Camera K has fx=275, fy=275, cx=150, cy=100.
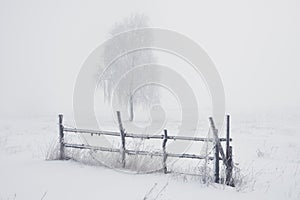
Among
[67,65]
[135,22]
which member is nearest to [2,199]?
[135,22]

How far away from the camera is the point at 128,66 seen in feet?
82.9

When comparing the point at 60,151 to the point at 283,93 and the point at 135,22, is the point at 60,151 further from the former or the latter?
the point at 283,93

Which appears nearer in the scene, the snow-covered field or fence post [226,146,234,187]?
the snow-covered field

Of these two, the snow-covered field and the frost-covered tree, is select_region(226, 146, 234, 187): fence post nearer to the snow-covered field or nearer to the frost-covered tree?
the snow-covered field

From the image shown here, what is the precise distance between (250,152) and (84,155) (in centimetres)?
730

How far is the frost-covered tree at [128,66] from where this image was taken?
25109mm

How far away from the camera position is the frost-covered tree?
25109mm

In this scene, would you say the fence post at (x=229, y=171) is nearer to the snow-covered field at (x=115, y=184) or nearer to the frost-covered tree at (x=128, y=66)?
the snow-covered field at (x=115, y=184)

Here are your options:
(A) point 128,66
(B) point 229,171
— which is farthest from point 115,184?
(A) point 128,66

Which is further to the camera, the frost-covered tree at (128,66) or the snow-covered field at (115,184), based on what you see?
the frost-covered tree at (128,66)

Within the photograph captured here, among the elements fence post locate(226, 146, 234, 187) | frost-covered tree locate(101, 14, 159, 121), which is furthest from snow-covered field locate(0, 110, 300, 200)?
frost-covered tree locate(101, 14, 159, 121)

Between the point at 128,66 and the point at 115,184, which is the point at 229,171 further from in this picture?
the point at 128,66

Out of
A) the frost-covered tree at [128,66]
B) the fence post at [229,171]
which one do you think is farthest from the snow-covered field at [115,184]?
the frost-covered tree at [128,66]

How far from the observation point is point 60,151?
8352mm
